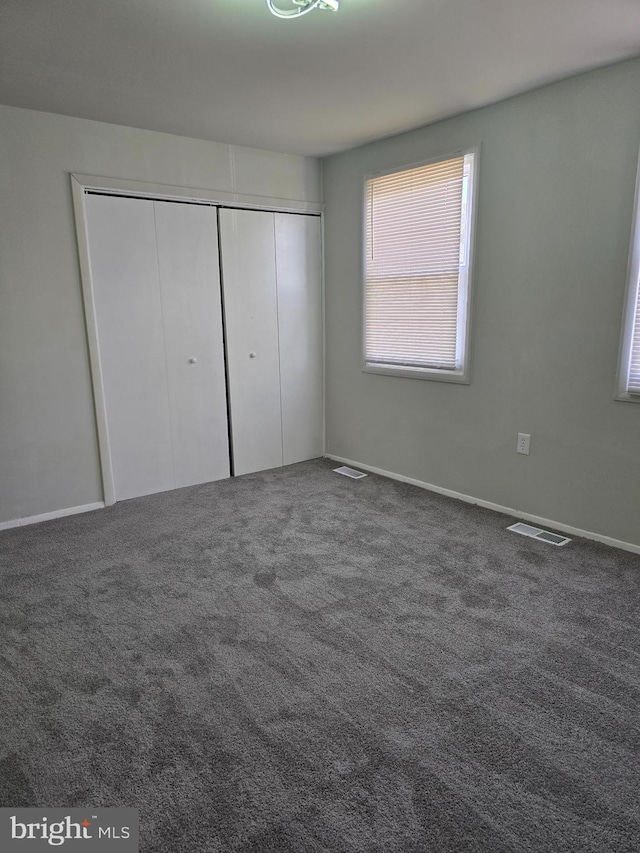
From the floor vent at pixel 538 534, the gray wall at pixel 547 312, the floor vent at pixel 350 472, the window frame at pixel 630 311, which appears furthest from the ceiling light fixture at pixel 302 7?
the floor vent at pixel 350 472

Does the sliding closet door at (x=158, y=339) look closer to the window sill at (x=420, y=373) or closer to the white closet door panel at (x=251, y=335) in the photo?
the white closet door panel at (x=251, y=335)

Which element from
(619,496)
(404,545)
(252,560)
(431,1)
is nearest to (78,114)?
(431,1)

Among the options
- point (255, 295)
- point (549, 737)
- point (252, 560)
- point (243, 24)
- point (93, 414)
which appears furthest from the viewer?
point (255, 295)

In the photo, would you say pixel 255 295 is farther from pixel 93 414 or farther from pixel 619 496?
pixel 619 496

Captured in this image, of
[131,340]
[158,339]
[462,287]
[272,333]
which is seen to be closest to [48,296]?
[131,340]

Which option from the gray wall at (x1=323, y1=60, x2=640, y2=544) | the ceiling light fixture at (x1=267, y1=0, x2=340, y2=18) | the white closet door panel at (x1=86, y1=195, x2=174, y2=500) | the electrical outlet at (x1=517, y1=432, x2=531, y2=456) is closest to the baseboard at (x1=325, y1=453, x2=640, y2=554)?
the gray wall at (x1=323, y1=60, x2=640, y2=544)

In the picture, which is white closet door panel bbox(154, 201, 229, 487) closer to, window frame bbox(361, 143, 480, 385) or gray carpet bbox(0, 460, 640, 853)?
gray carpet bbox(0, 460, 640, 853)

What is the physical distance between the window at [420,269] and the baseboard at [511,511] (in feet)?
2.54

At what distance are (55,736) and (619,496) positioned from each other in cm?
273

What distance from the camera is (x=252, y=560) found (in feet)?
9.45

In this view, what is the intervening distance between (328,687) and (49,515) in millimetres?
2381

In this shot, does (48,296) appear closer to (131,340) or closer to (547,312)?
(131,340)

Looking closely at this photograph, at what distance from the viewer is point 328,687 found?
1917 millimetres

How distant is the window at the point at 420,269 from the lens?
3438 mm
